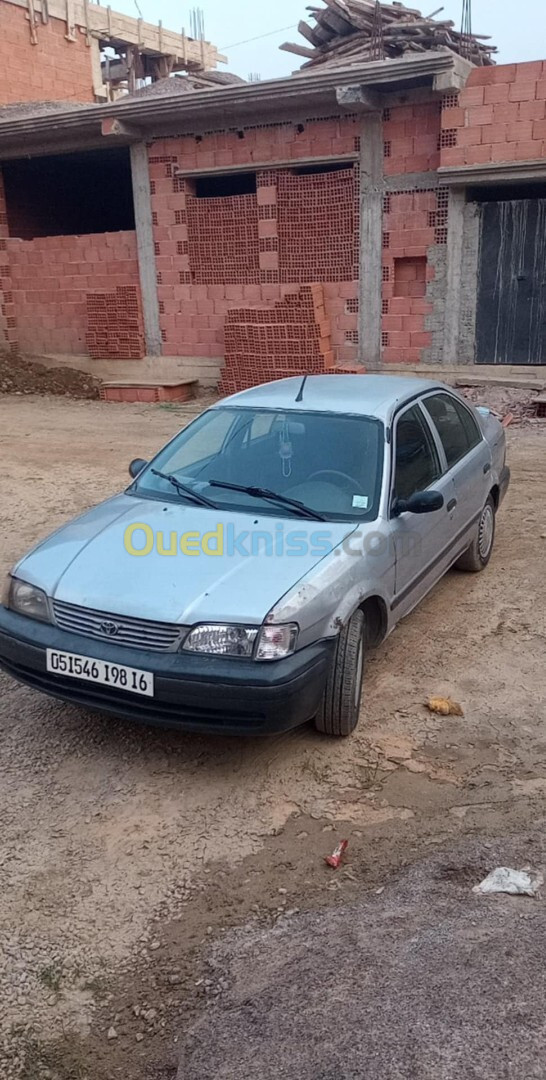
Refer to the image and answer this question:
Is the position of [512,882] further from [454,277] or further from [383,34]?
[383,34]

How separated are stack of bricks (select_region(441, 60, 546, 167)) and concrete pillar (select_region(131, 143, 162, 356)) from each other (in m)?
5.34

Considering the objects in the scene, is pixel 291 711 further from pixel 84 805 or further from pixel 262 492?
pixel 262 492

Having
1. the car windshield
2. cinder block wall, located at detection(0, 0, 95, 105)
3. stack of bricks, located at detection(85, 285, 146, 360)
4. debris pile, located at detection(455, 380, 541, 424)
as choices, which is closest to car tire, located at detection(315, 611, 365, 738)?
the car windshield

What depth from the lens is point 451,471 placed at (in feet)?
16.1

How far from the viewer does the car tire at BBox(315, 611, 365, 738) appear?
3.60 m

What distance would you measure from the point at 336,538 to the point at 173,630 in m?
0.91

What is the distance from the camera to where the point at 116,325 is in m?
15.2

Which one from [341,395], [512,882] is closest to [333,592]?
[512,882]

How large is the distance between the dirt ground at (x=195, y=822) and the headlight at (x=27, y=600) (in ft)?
2.07

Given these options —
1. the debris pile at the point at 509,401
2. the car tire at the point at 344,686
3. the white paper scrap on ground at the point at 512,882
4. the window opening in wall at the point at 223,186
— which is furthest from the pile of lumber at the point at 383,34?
the white paper scrap on ground at the point at 512,882

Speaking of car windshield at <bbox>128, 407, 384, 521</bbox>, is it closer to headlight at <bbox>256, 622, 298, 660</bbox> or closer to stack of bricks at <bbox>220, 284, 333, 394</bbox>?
headlight at <bbox>256, 622, 298, 660</bbox>

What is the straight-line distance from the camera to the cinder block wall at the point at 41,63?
65.4 ft

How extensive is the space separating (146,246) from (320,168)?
134 inches

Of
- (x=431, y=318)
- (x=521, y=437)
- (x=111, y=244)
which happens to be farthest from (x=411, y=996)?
(x=111, y=244)
